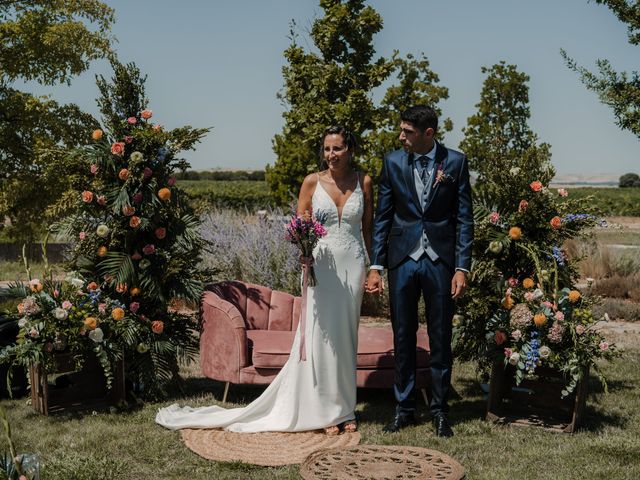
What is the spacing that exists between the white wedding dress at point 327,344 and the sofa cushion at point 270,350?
42cm

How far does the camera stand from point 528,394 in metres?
6.18

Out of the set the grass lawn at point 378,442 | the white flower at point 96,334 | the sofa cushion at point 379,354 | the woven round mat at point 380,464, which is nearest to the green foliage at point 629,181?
the grass lawn at point 378,442

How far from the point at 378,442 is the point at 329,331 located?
908 millimetres

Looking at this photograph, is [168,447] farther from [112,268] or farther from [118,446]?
[112,268]

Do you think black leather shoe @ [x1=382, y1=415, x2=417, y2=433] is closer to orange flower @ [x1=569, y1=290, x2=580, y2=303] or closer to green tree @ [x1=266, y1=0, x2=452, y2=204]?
orange flower @ [x1=569, y1=290, x2=580, y2=303]

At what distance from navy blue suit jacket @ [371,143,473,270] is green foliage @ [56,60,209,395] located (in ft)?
6.28

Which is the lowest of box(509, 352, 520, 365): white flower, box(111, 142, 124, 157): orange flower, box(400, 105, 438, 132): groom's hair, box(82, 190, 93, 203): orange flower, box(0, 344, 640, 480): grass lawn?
box(0, 344, 640, 480): grass lawn

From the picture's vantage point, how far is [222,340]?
668 centimetres

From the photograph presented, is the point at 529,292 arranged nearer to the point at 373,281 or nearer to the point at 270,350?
the point at 373,281

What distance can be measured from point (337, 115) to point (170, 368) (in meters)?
6.47

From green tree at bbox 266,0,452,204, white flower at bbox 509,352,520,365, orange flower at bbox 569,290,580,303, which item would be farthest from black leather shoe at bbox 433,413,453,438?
green tree at bbox 266,0,452,204

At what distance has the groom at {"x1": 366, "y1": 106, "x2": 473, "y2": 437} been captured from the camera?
5672 mm

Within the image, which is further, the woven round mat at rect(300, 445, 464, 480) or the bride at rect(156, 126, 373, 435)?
the bride at rect(156, 126, 373, 435)

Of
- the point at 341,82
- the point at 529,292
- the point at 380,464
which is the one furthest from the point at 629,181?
the point at 380,464
